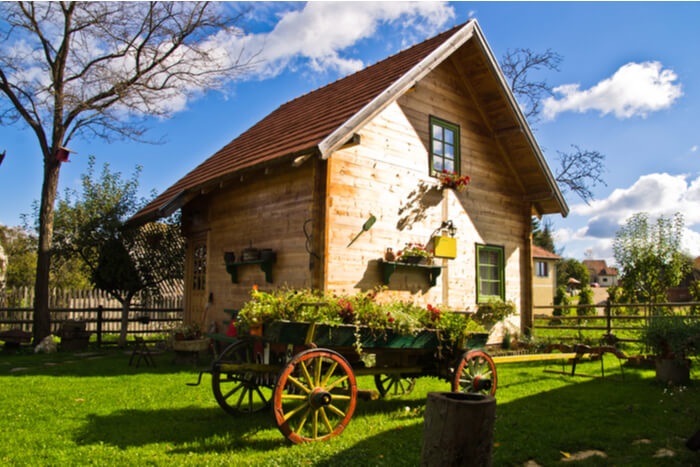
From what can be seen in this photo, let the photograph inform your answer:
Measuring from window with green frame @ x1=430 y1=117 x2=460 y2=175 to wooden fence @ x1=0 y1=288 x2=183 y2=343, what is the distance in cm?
911

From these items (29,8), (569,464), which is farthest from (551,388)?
(29,8)

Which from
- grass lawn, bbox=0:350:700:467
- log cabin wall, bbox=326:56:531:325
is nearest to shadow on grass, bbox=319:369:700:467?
grass lawn, bbox=0:350:700:467

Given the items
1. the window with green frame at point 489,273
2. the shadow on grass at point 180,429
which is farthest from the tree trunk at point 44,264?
the window with green frame at point 489,273

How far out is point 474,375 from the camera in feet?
20.0

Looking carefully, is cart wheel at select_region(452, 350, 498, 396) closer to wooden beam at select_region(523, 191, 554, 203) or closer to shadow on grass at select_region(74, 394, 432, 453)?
shadow on grass at select_region(74, 394, 432, 453)

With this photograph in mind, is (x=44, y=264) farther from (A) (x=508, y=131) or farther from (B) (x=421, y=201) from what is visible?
(A) (x=508, y=131)

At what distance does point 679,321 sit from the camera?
816 cm

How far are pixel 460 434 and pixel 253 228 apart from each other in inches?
298

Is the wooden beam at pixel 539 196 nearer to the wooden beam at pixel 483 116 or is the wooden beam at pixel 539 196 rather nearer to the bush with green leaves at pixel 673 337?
the wooden beam at pixel 483 116

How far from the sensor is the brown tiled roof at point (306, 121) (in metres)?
9.10

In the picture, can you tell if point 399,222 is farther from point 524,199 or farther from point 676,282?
point 676,282

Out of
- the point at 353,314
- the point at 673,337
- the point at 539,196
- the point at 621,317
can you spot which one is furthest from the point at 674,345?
the point at 353,314

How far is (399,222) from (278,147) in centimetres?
278

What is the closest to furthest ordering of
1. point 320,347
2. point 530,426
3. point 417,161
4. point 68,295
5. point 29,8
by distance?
point 320,347 → point 530,426 → point 417,161 → point 29,8 → point 68,295
